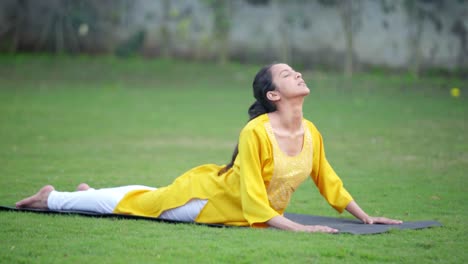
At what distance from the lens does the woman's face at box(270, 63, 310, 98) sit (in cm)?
572

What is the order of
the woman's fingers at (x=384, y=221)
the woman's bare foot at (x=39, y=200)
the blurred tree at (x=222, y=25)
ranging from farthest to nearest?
the blurred tree at (x=222, y=25)
the woman's bare foot at (x=39, y=200)
the woman's fingers at (x=384, y=221)

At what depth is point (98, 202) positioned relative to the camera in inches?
248

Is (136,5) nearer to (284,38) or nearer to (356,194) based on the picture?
(284,38)

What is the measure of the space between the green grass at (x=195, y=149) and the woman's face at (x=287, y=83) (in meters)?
1.02

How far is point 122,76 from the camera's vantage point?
858 inches

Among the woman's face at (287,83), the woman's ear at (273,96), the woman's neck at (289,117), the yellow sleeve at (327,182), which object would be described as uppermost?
the woman's face at (287,83)

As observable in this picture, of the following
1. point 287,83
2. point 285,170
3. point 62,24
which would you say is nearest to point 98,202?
point 285,170

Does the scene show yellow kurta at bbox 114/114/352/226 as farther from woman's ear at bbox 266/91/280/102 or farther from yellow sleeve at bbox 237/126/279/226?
woman's ear at bbox 266/91/280/102

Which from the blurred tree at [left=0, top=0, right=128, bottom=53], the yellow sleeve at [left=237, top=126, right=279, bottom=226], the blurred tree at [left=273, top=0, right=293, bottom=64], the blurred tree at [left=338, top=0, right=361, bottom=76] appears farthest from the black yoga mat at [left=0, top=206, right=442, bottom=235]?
the blurred tree at [left=0, top=0, right=128, bottom=53]

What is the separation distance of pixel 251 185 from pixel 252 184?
0.01 metres

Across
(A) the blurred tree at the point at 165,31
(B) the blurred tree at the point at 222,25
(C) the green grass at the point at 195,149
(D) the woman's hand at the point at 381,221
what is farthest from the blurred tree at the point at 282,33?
(D) the woman's hand at the point at 381,221

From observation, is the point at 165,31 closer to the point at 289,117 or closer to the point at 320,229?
the point at 289,117

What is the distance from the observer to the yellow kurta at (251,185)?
5.61 metres

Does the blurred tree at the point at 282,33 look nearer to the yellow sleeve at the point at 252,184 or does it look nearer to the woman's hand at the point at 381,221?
the woman's hand at the point at 381,221
